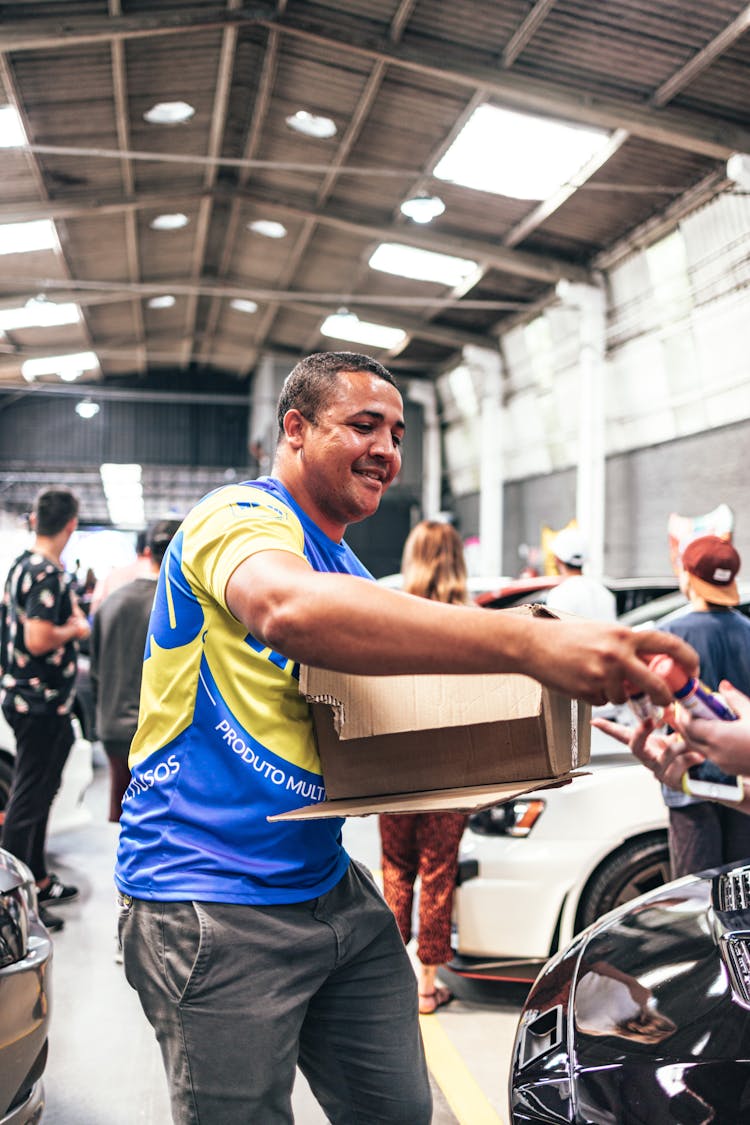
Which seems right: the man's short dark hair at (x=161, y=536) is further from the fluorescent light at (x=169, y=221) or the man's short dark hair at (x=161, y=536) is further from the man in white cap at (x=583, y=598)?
the fluorescent light at (x=169, y=221)

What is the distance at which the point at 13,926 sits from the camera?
2775 mm

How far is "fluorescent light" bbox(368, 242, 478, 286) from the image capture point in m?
15.8

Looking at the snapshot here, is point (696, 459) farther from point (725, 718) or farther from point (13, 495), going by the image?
point (13, 495)

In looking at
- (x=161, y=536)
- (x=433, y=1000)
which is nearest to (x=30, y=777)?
Result: (x=161, y=536)

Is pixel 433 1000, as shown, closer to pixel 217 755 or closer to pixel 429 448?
pixel 217 755

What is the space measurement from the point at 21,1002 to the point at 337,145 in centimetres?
1187

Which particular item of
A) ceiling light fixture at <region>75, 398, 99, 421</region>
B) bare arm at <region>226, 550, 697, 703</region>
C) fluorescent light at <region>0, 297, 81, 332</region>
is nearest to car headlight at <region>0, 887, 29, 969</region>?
bare arm at <region>226, 550, 697, 703</region>

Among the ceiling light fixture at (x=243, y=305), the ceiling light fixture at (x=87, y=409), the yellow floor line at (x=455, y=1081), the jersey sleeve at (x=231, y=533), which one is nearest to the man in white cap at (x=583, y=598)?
the yellow floor line at (x=455, y=1081)

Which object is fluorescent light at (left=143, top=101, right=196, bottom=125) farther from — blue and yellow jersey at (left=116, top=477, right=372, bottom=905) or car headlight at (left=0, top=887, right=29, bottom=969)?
blue and yellow jersey at (left=116, top=477, right=372, bottom=905)

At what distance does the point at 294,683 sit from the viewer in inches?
69.3

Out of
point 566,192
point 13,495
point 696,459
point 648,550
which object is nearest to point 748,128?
point 566,192

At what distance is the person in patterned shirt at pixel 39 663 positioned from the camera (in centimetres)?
528

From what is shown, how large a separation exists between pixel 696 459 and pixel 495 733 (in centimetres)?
1258

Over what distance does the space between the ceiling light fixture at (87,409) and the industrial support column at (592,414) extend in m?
14.0
